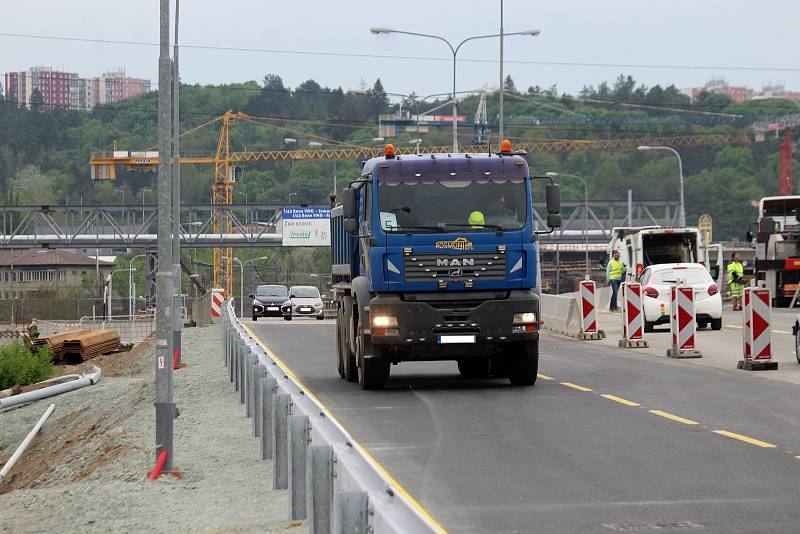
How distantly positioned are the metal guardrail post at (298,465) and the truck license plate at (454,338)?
359 inches

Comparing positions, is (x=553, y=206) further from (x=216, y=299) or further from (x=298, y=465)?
(x=216, y=299)

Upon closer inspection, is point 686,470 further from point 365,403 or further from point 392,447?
point 365,403

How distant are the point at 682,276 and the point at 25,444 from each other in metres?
16.9

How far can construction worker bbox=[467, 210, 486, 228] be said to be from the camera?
62.2ft

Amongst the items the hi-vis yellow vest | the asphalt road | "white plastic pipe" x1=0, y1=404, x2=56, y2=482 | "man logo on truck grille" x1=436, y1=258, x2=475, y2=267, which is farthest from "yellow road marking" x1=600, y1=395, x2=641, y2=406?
the hi-vis yellow vest

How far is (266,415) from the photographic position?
13.0 metres

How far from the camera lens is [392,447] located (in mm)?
13523

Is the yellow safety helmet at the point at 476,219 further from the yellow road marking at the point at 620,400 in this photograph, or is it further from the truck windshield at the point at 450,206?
the yellow road marking at the point at 620,400

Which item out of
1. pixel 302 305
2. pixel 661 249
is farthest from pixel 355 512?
pixel 302 305

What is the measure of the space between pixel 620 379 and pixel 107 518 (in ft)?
38.1

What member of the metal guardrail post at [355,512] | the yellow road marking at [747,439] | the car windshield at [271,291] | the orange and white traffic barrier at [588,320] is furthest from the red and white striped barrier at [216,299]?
the metal guardrail post at [355,512]

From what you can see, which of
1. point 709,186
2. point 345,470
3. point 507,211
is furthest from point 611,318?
point 709,186

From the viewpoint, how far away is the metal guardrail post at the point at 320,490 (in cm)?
795

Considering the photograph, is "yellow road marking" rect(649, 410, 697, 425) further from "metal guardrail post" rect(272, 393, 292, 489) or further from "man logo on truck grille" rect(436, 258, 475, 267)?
"metal guardrail post" rect(272, 393, 292, 489)
